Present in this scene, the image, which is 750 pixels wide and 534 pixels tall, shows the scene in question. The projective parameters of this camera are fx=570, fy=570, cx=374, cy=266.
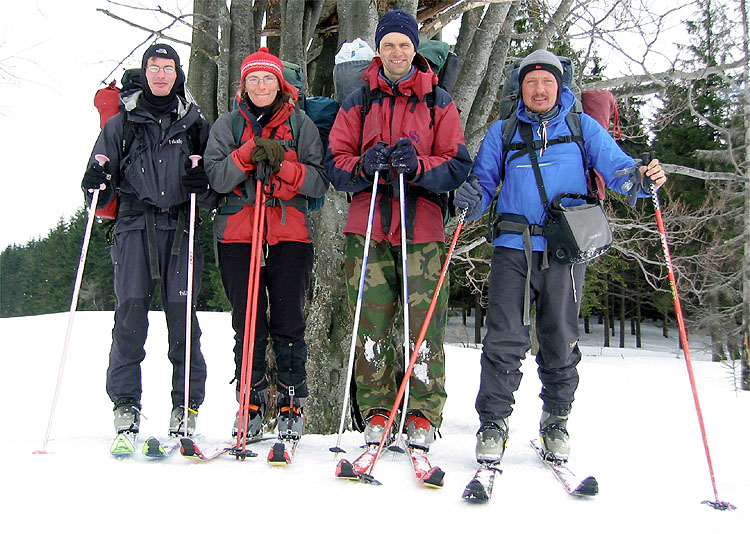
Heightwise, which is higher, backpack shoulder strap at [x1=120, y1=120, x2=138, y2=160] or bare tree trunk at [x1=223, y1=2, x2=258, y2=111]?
bare tree trunk at [x1=223, y1=2, x2=258, y2=111]

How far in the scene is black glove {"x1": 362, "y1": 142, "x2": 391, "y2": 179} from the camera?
3.20 metres

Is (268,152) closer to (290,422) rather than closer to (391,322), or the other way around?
(391,322)

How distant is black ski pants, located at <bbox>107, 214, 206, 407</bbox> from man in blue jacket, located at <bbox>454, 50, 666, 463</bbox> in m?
1.81

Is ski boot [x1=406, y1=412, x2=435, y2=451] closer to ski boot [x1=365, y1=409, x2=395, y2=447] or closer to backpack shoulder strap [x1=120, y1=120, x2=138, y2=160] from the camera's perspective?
ski boot [x1=365, y1=409, x2=395, y2=447]

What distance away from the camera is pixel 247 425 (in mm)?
3463

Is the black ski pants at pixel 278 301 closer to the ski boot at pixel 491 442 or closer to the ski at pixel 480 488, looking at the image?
the ski boot at pixel 491 442

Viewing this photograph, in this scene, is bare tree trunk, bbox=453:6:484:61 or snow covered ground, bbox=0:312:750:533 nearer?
snow covered ground, bbox=0:312:750:533

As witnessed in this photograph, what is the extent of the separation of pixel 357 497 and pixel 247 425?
3.63 ft

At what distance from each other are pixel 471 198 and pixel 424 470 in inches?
59.9

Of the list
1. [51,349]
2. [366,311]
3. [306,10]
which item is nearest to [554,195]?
[366,311]

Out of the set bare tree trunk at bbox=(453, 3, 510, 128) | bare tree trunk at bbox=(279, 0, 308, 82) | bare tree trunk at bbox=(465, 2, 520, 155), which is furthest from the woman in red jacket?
bare tree trunk at bbox=(465, 2, 520, 155)

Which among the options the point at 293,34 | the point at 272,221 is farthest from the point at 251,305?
the point at 293,34

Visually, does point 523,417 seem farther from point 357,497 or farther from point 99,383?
point 99,383

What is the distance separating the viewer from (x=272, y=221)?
140 inches
